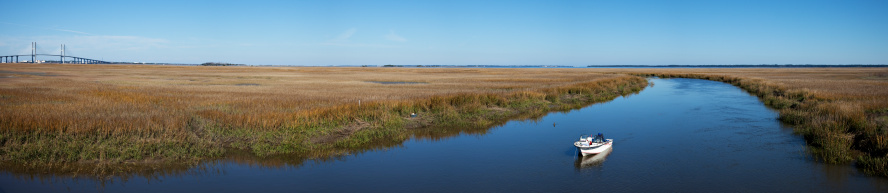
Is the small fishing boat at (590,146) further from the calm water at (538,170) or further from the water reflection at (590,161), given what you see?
the calm water at (538,170)

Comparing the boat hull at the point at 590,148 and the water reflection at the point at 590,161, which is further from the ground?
the boat hull at the point at 590,148

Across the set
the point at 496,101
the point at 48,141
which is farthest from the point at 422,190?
the point at 496,101

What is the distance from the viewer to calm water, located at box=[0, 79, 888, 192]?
381 inches

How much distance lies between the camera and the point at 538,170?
440 inches

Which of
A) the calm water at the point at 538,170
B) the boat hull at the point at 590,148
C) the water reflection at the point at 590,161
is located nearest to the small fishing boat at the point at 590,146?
the boat hull at the point at 590,148

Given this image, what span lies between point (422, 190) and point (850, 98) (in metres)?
24.1

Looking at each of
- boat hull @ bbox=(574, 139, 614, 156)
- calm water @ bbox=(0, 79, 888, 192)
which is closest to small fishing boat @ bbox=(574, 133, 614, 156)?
boat hull @ bbox=(574, 139, 614, 156)

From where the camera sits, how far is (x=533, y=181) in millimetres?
10203

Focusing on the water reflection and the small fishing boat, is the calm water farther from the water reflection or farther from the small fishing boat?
the small fishing boat

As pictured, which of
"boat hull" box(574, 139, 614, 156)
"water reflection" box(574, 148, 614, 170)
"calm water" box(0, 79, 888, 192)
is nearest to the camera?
"calm water" box(0, 79, 888, 192)

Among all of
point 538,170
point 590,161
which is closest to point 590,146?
point 590,161

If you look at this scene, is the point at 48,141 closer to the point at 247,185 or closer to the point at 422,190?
the point at 247,185

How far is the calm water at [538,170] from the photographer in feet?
31.8

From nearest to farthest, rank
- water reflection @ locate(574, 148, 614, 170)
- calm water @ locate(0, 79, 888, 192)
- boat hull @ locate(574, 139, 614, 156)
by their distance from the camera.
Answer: calm water @ locate(0, 79, 888, 192)
water reflection @ locate(574, 148, 614, 170)
boat hull @ locate(574, 139, 614, 156)
